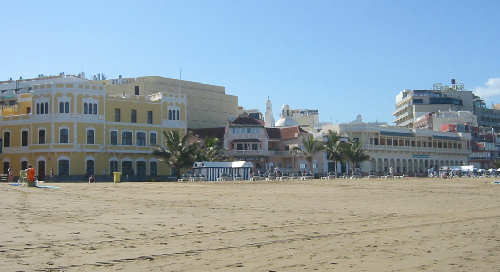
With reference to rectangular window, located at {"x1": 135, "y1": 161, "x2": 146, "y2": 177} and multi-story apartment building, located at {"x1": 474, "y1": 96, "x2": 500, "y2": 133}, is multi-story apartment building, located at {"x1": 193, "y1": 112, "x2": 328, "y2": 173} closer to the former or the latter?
rectangular window, located at {"x1": 135, "y1": 161, "x2": 146, "y2": 177}

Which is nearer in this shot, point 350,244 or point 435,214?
point 350,244

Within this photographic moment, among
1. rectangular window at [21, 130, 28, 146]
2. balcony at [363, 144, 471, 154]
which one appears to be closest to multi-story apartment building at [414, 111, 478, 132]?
balcony at [363, 144, 471, 154]

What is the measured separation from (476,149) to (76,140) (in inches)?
2851

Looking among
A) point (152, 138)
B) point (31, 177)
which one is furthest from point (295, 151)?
point (31, 177)

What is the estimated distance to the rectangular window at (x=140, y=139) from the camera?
2361 inches

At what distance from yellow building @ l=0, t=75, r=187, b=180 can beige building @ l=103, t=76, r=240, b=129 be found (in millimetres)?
20746

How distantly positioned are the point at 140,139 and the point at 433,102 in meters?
75.3

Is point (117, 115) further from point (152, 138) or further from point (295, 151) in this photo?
point (295, 151)

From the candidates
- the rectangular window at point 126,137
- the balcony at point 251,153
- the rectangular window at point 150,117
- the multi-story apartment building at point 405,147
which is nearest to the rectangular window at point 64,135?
the rectangular window at point 126,137

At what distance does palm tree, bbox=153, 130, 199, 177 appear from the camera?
56.0 metres

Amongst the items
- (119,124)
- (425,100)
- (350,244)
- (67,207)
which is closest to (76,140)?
A: (119,124)

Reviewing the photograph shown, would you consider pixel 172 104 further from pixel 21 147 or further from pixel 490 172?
pixel 490 172

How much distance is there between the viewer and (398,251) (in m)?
10.3

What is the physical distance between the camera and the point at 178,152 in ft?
184
